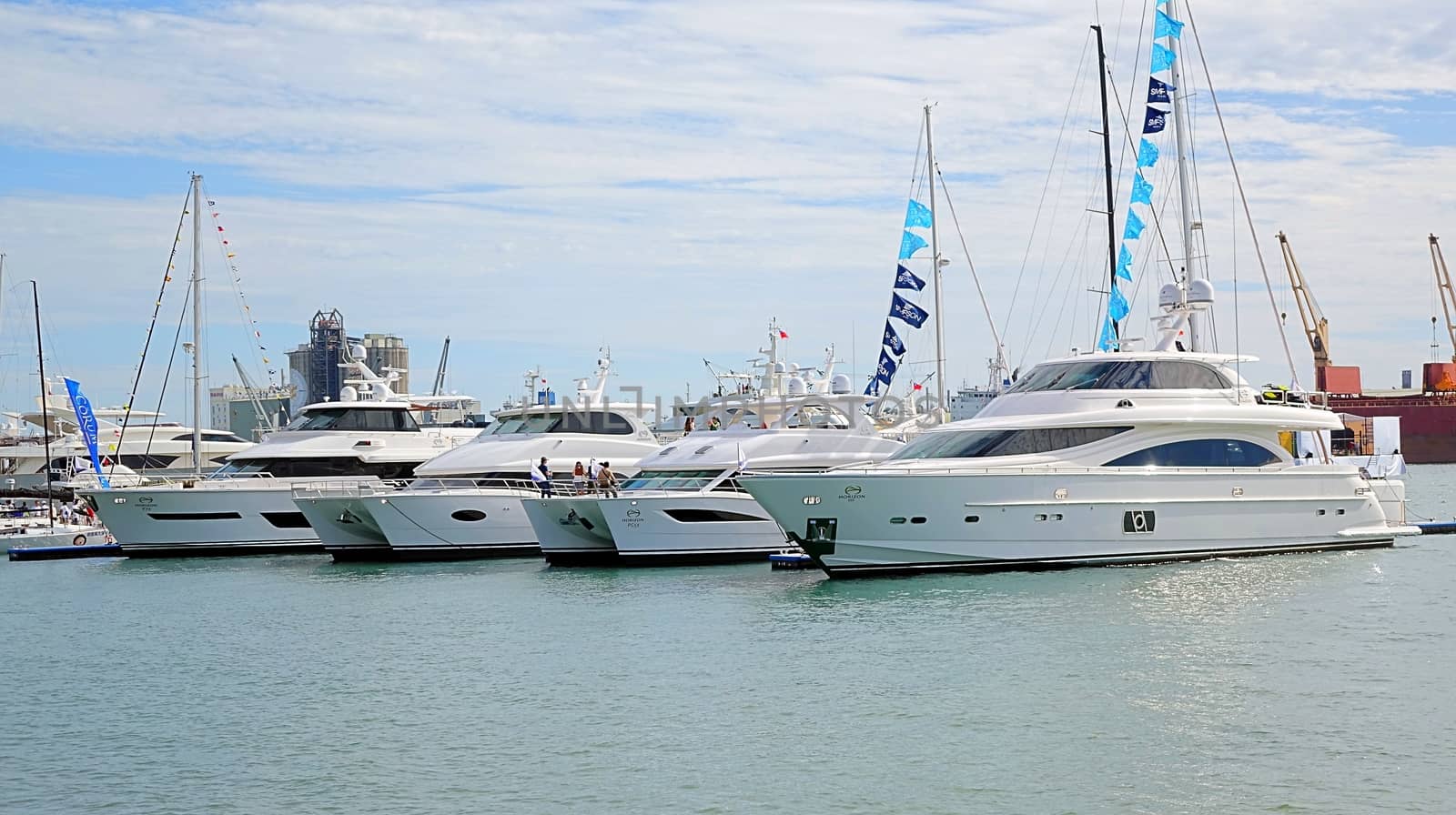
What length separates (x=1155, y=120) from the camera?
36.1 meters

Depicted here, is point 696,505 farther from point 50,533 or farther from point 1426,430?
point 1426,430

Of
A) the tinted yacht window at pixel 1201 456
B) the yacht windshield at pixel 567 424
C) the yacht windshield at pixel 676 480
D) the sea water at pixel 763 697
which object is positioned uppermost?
the yacht windshield at pixel 567 424

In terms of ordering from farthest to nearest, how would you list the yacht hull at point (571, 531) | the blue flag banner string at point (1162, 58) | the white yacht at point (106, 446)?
the white yacht at point (106, 446) → the blue flag banner string at point (1162, 58) → the yacht hull at point (571, 531)

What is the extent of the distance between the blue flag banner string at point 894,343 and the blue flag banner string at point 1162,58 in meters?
10.6

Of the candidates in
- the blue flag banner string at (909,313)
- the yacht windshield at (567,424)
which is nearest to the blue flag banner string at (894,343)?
the blue flag banner string at (909,313)

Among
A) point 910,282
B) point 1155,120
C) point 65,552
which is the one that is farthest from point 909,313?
point 65,552

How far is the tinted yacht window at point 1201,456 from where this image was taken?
28.9m

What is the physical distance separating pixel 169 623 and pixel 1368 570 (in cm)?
2183

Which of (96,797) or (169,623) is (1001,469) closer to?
(169,623)

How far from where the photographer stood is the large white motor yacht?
27594mm

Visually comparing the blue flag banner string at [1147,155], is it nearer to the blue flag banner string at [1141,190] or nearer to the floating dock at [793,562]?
the blue flag banner string at [1141,190]

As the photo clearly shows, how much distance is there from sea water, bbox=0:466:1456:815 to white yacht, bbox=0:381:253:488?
34.6 m

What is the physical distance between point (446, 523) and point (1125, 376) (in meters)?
15.9

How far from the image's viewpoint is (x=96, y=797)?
14.8 metres
